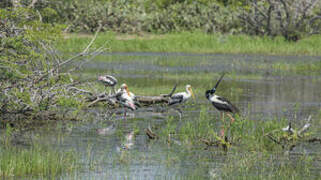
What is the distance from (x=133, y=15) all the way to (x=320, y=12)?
11447mm

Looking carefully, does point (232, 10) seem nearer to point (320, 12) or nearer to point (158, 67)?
point (320, 12)

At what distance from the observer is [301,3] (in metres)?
38.2

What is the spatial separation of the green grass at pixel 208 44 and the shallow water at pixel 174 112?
895mm

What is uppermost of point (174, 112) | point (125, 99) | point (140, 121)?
point (125, 99)

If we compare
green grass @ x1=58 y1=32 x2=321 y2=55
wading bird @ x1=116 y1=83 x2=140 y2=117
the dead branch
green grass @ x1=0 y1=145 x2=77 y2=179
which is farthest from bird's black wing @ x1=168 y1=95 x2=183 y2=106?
green grass @ x1=58 y1=32 x2=321 y2=55

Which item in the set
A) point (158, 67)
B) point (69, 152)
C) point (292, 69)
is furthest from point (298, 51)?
point (69, 152)

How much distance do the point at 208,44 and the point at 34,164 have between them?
27822 mm

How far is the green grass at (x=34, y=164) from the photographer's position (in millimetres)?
10258

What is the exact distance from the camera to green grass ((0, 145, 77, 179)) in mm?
10258

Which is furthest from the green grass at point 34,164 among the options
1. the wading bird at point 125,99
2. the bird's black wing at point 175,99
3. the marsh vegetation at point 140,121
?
the bird's black wing at point 175,99

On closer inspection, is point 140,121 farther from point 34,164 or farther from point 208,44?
point 208,44

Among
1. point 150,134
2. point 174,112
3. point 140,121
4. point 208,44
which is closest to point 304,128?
point 150,134

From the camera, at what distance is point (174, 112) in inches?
696

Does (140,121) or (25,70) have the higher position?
(25,70)
